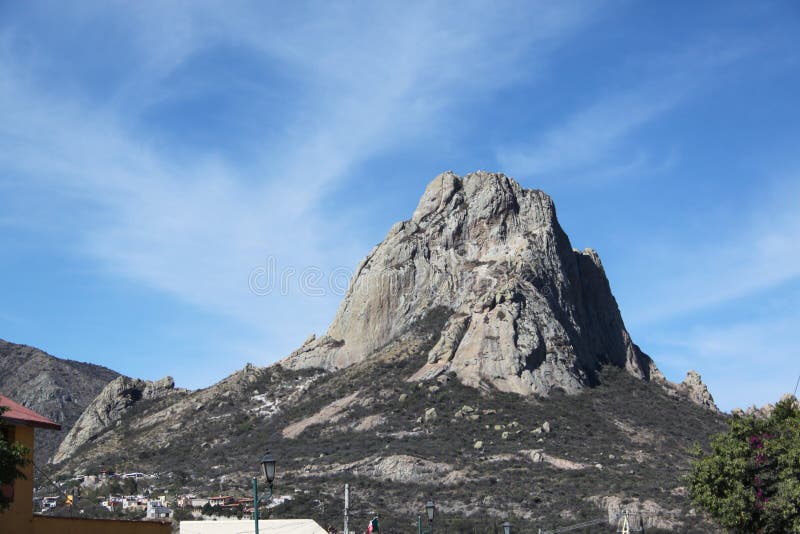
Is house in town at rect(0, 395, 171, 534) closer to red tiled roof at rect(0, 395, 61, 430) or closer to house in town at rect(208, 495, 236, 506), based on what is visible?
red tiled roof at rect(0, 395, 61, 430)

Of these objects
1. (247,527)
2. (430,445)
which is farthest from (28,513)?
(430,445)

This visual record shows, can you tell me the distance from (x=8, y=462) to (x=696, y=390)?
117728 mm

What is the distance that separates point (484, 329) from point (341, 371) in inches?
864

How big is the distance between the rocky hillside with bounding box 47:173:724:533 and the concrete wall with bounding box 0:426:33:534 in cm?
4749

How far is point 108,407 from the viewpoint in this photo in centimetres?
13300

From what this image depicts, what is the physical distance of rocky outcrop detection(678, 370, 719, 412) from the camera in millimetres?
126250

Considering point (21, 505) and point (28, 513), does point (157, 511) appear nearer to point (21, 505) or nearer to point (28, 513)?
point (28, 513)

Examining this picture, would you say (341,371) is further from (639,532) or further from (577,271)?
(639,532)

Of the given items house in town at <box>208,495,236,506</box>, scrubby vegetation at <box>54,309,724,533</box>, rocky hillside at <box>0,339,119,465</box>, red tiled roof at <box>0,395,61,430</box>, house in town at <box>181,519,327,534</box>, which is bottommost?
house in town at <box>181,519,327,534</box>

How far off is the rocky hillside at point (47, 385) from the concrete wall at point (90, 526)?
126m

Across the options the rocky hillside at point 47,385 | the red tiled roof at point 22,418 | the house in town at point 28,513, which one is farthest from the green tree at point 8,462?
the rocky hillside at point 47,385

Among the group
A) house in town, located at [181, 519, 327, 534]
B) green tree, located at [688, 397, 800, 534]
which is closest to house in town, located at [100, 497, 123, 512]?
house in town, located at [181, 519, 327, 534]

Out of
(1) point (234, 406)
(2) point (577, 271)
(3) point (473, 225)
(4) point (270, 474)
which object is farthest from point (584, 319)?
(4) point (270, 474)

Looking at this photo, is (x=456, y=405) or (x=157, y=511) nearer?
(x=157, y=511)
